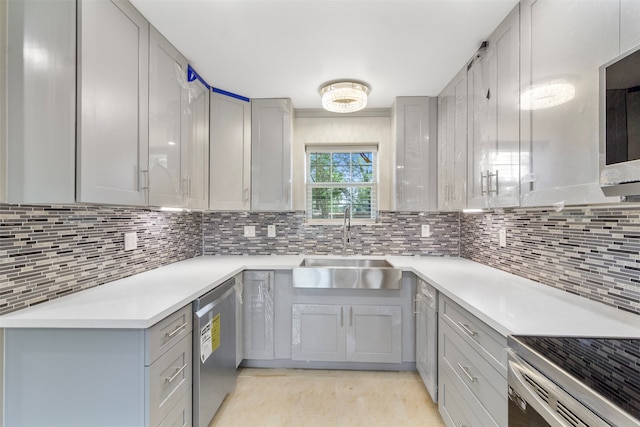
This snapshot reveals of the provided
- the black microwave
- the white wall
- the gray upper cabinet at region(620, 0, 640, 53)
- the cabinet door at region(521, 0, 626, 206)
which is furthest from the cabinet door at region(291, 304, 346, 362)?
the gray upper cabinet at region(620, 0, 640, 53)

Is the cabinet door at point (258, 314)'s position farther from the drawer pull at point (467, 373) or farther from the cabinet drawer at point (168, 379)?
the drawer pull at point (467, 373)

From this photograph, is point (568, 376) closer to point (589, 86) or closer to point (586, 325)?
point (586, 325)

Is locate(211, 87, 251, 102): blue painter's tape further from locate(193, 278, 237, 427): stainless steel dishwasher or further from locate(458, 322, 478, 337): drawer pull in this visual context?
locate(458, 322, 478, 337): drawer pull

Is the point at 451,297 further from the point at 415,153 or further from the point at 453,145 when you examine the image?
the point at 415,153

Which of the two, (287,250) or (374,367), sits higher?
(287,250)

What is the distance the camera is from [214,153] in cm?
247

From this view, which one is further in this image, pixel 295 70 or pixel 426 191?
pixel 426 191

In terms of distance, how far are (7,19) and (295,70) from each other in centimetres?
145

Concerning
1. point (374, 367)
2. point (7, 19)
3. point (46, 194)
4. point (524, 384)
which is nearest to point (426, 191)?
point (374, 367)

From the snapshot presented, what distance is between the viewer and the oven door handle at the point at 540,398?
0.70m

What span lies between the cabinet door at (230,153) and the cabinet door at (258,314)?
68 cm

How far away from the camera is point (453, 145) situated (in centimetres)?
225

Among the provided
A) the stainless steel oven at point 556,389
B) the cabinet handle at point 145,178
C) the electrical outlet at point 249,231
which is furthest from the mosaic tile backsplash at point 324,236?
the stainless steel oven at point 556,389

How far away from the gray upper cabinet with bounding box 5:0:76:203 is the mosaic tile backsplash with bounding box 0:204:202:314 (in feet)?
0.64
